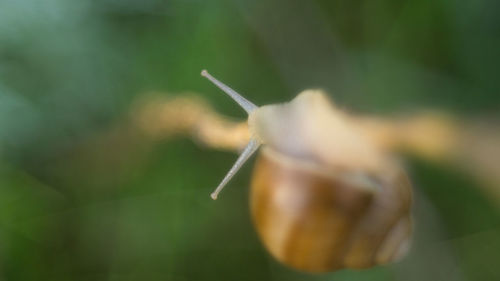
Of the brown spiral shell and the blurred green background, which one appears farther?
the blurred green background

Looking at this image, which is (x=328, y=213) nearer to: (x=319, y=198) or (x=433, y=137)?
(x=319, y=198)

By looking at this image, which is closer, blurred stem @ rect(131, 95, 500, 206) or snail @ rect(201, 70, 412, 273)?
Answer: snail @ rect(201, 70, 412, 273)

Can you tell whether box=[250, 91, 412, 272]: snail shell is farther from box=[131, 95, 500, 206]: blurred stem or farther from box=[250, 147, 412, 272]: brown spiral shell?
box=[131, 95, 500, 206]: blurred stem

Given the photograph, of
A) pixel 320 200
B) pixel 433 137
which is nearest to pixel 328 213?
pixel 320 200

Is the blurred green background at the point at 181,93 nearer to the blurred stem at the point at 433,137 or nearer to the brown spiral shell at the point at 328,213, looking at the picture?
the blurred stem at the point at 433,137

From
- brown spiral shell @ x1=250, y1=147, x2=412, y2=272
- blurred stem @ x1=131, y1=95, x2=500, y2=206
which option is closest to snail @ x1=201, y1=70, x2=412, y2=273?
brown spiral shell @ x1=250, y1=147, x2=412, y2=272

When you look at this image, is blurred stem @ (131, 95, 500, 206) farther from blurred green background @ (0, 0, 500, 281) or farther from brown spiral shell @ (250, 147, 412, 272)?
brown spiral shell @ (250, 147, 412, 272)
